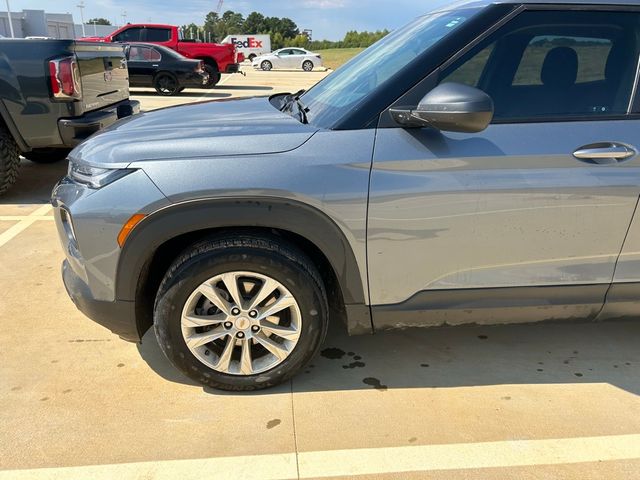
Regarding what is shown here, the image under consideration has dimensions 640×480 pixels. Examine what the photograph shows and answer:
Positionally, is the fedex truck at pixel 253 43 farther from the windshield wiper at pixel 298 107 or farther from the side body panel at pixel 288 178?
the side body panel at pixel 288 178

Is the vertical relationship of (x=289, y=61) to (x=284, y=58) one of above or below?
below

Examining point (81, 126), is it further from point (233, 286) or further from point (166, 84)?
point (166, 84)

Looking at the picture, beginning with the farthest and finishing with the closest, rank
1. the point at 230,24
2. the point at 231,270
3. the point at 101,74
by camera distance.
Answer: the point at 230,24 → the point at 101,74 → the point at 231,270

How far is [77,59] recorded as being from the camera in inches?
193

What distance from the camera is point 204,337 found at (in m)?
2.42

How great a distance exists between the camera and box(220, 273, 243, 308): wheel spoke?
2.32m

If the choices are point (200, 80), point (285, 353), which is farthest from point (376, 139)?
point (200, 80)

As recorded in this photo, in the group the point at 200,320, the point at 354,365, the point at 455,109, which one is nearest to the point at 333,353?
the point at 354,365

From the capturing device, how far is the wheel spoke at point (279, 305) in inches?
93.2

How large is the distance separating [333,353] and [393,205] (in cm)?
103

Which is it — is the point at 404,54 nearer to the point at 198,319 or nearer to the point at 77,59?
the point at 198,319

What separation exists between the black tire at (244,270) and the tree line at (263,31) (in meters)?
72.9

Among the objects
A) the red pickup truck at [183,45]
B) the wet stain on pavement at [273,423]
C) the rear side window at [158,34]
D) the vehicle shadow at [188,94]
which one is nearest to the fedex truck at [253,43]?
the red pickup truck at [183,45]

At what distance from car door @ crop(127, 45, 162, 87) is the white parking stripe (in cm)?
1431
